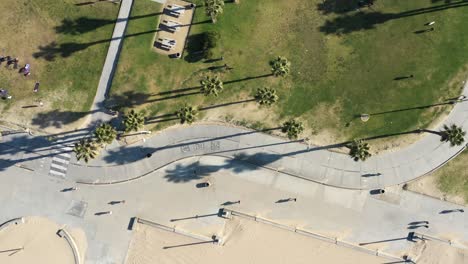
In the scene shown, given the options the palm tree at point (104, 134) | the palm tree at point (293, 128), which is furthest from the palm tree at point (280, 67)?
the palm tree at point (104, 134)

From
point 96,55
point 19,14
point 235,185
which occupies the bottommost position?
point 235,185

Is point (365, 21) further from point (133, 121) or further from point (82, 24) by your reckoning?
point (82, 24)

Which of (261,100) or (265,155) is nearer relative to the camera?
(261,100)

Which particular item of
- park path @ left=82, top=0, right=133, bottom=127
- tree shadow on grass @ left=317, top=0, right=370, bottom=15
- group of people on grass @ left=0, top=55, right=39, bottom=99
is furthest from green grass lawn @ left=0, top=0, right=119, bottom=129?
tree shadow on grass @ left=317, top=0, right=370, bottom=15

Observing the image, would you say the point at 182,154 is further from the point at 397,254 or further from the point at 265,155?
the point at 397,254

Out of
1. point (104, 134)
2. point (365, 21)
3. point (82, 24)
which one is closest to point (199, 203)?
point (104, 134)

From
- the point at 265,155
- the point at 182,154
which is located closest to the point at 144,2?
the point at 182,154
